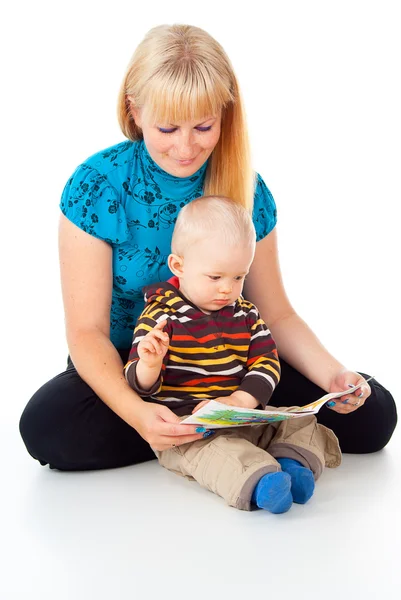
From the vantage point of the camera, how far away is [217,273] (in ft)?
7.93

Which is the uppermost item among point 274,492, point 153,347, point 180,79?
point 180,79

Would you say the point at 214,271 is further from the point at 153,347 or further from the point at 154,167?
the point at 154,167

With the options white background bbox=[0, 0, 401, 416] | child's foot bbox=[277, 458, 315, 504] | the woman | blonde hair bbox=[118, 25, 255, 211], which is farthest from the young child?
white background bbox=[0, 0, 401, 416]

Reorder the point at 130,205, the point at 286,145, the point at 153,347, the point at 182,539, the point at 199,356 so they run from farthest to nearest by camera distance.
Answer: the point at 286,145
the point at 130,205
the point at 199,356
the point at 153,347
the point at 182,539

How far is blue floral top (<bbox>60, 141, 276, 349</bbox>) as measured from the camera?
2.58 metres

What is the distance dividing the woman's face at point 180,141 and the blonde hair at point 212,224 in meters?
0.13

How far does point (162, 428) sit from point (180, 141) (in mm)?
743

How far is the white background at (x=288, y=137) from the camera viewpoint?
426cm

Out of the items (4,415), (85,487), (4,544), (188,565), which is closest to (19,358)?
(4,415)

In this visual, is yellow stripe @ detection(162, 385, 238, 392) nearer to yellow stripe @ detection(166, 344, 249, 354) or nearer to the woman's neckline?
yellow stripe @ detection(166, 344, 249, 354)

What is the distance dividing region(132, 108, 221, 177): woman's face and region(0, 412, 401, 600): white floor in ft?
2.76

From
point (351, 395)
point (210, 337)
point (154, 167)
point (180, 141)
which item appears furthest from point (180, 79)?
point (351, 395)

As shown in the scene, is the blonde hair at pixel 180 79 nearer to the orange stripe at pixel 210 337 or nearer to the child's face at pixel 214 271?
the child's face at pixel 214 271

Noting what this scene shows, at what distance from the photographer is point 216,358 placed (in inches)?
98.1
